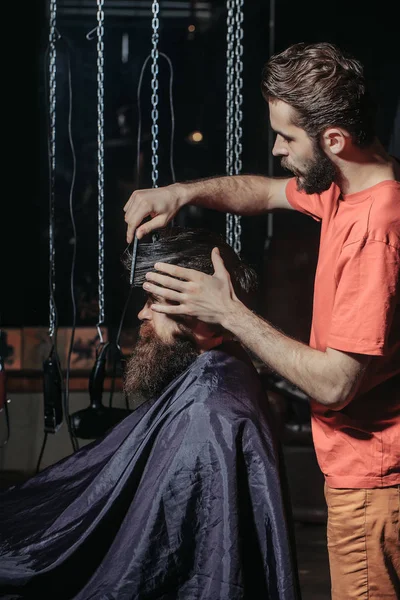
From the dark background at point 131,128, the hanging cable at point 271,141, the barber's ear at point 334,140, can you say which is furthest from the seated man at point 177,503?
the hanging cable at point 271,141

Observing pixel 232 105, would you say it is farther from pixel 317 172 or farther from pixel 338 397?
pixel 338 397

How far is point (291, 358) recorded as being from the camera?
5.44ft

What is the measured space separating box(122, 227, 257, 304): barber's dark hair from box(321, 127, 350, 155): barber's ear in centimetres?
47

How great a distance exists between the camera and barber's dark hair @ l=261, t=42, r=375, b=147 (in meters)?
1.69

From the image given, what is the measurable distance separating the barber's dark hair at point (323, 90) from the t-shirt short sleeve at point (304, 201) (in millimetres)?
317

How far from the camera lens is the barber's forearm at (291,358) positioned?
163 centimetres

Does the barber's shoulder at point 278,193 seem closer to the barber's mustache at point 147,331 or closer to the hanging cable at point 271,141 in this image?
the barber's mustache at point 147,331

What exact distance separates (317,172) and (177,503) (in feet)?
2.68

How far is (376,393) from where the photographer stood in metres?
1.73

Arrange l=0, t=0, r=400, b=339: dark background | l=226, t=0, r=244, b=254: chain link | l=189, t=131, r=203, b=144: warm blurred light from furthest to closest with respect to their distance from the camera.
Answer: l=189, t=131, r=203, b=144: warm blurred light < l=0, t=0, r=400, b=339: dark background < l=226, t=0, r=244, b=254: chain link

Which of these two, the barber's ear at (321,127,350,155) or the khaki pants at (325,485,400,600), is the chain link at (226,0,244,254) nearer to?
the barber's ear at (321,127,350,155)

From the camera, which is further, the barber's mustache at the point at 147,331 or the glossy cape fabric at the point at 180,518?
the barber's mustache at the point at 147,331

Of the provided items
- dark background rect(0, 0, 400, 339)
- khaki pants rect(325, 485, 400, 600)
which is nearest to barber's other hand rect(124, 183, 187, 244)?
khaki pants rect(325, 485, 400, 600)

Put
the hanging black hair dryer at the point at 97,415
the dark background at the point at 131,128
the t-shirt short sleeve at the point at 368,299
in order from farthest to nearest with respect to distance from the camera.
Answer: the dark background at the point at 131,128
the hanging black hair dryer at the point at 97,415
the t-shirt short sleeve at the point at 368,299
